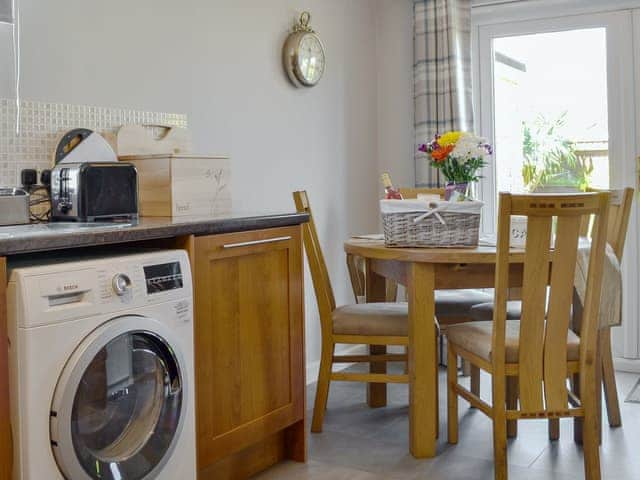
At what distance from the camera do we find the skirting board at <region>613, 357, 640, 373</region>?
4203 millimetres

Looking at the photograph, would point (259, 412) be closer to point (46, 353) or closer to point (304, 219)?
point (304, 219)

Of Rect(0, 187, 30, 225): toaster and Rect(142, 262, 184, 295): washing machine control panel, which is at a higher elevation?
Rect(0, 187, 30, 225): toaster

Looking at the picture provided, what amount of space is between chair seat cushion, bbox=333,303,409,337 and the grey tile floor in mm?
431

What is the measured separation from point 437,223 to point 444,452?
88cm

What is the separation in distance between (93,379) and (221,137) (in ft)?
5.50

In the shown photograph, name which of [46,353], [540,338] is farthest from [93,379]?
[540,338]

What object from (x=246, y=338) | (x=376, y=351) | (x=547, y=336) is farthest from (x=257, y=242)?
(x=376, y=351)

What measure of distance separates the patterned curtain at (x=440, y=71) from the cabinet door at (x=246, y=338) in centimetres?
183

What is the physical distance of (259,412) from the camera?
2.68 meters

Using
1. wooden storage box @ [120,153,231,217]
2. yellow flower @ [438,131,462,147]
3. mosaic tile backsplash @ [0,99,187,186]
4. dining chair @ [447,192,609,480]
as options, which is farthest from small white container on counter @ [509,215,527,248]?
mosaic tile backsplash @ [0,99,187,186]

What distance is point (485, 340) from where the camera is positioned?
2725 mm

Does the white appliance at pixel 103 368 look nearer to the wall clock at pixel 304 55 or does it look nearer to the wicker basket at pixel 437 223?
the wicker basket at pixel 437 223

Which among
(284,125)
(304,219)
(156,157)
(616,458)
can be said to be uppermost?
(284,125)

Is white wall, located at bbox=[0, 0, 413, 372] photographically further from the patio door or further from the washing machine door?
the washing machine door
